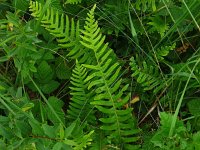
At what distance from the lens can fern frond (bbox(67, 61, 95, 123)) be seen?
1.70m

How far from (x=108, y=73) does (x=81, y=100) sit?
0.21 metres

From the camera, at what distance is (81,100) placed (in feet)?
5.74

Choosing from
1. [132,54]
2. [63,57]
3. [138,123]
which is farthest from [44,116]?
[132,54]

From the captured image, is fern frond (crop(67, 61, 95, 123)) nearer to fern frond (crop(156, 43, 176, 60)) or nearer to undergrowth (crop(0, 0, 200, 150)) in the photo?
undergrowth (crop(0, 0, 200, 150))

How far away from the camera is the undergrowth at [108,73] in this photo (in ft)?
5.21

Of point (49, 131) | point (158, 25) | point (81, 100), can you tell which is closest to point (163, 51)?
point (158, 25)

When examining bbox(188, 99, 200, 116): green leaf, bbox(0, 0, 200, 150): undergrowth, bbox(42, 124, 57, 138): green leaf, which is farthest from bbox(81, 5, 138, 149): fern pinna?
bbox(42, 124, 57, 138): green leaf

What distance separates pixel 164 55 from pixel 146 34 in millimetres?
118

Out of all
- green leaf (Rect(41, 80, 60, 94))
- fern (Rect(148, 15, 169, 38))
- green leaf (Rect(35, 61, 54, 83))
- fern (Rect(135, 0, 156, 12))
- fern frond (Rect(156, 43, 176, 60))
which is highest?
fern (Rect(135, 0, 156, 12))

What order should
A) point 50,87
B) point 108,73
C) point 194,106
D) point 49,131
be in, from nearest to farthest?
point 49,131 < point 108,73 < point 194,106 < point 50,87

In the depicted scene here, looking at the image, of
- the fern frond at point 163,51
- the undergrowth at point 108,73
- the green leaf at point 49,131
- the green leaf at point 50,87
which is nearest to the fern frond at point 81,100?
the undergrowth at point 108,73

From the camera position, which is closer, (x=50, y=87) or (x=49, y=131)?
(x=49, y=131)

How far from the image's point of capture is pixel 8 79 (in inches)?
73.0

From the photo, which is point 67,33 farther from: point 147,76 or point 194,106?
point 194,106
